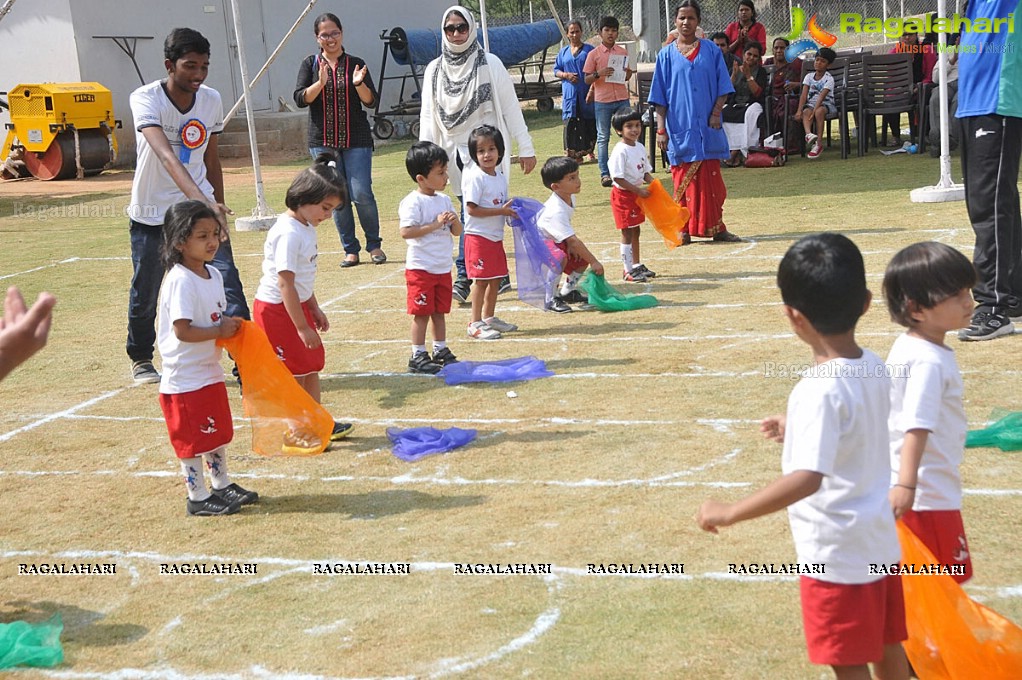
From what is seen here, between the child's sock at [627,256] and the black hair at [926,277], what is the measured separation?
222 inches

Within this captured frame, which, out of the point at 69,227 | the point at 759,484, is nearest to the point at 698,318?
the point at 759,484

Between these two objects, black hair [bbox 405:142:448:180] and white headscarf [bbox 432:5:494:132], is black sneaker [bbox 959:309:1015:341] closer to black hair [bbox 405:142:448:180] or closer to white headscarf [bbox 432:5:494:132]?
black hair [bbox 405:142:448:180]

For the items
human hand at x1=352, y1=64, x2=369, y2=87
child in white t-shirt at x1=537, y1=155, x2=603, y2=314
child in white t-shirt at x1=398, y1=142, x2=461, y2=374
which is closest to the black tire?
human hand at x1=352, y1=64, x2=369, y2=87

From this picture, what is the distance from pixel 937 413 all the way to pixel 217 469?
2957 mm

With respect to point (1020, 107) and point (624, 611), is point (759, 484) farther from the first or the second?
point (1020, 107)

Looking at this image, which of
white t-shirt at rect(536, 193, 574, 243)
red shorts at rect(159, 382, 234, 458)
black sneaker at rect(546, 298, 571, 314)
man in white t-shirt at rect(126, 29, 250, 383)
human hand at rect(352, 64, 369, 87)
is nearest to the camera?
red shorts at rect(159, 382, 234, 458)

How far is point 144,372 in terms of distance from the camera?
22.5 ft

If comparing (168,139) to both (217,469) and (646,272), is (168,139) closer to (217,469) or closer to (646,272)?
(217,469)

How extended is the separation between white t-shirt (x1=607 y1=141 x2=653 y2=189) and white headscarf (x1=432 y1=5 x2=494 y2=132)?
995 mm

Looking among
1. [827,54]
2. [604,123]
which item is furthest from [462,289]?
[827,54]

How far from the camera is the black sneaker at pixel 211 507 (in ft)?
15.2

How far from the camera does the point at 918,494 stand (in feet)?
9.73

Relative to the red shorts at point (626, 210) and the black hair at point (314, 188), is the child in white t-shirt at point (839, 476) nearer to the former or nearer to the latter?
the black hair at point (314, 188)

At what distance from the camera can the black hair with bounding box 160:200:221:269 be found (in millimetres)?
4559
